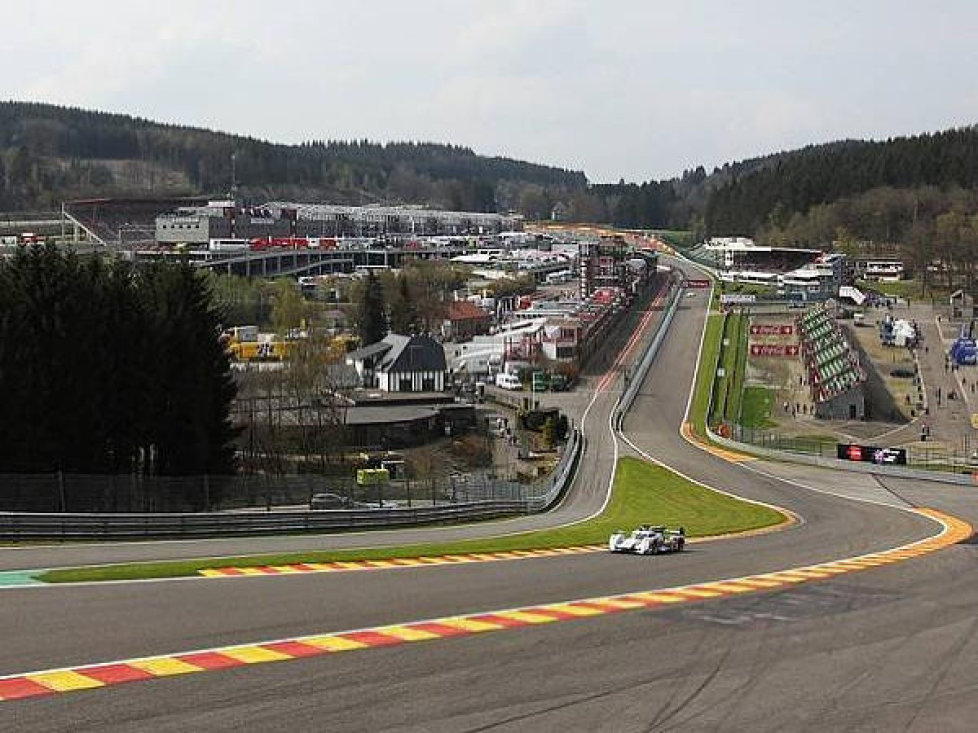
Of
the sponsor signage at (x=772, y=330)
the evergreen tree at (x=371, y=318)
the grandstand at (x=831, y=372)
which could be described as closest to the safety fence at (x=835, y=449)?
the grandstand at (x=831, y=372)

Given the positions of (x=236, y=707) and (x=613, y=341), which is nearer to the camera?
(x=236, y=707)

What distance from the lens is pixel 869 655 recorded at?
52.5ft

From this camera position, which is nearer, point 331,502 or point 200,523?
point 200,523

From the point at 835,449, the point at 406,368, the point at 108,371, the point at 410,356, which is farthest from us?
the point at 410,356

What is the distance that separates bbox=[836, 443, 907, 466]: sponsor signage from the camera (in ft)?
234

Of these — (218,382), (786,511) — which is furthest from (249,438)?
(786,511)

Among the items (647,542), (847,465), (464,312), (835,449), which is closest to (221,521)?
(647,542)

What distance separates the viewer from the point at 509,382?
353 ft

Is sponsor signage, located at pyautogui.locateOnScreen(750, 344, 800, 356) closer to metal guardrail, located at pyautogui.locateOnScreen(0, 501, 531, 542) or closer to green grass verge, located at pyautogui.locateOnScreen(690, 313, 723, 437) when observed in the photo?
green grass verge, located at pyautogui.locateOnScreen(690, 313, 723, 437)

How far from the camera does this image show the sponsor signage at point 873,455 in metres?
71.4

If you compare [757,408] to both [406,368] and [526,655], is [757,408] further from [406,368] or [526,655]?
[526,655]

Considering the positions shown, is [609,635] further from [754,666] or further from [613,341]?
[613,341]

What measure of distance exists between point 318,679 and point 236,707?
141 centimetres

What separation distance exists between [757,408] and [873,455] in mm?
25557
